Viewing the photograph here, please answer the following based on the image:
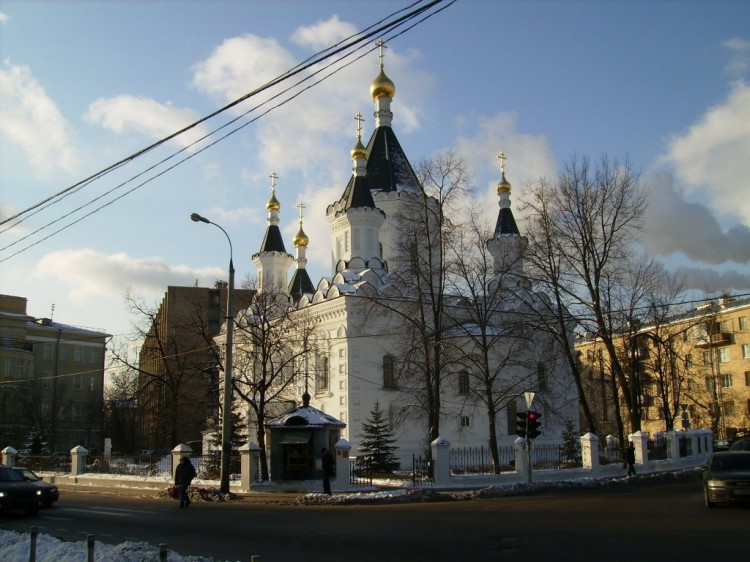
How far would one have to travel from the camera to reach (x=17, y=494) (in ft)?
58.6

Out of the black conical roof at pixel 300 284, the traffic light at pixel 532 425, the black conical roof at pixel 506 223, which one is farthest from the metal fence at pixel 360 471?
the black conical roof at pixel 300 284

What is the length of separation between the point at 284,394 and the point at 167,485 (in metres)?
14.2

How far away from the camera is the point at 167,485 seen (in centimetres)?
2786

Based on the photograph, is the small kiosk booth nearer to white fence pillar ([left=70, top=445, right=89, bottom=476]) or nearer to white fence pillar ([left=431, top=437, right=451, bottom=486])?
white fence pillar ([left=431, top=437, right=451, bottom=486])

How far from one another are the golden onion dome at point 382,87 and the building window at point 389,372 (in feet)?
55.6

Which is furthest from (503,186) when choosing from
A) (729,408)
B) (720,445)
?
(729,408)

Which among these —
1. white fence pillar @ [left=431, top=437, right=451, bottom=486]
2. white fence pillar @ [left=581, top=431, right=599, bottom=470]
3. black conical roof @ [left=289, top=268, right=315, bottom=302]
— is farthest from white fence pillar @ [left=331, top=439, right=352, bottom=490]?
black conical roof @ [left=289, top=268, right=315, bottom=302]

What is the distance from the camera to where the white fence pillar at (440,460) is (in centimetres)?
2389

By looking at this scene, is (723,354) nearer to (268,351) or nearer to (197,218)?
(268,351)

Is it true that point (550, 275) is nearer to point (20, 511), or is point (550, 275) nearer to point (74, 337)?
point (20, 511)

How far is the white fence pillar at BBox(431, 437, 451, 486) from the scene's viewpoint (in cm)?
2389

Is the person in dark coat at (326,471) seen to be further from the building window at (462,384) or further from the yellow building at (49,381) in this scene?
the yellow building at (49,381)

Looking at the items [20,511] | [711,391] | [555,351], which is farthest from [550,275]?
[711,391]

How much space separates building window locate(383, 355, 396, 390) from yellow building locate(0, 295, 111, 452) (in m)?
26.1
